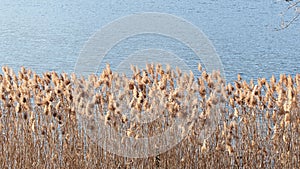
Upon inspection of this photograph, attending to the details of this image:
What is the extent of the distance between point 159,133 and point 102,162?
484 millimetres

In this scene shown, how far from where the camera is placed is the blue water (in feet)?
31.2

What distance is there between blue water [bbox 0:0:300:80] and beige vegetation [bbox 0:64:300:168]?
2080 mm

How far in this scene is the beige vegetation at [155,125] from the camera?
3.95 m

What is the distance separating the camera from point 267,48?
35.0 feet

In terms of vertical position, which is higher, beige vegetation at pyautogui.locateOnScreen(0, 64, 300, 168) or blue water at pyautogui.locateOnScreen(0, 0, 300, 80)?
blue water at pyautogui.locateOnScreen(0, 0, 300, 80)

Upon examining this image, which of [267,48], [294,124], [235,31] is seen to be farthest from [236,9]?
[294,124]

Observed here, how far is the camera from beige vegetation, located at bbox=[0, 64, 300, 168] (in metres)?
3.95

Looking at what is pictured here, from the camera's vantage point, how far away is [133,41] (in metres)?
11.0

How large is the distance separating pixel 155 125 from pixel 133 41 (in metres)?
7.09

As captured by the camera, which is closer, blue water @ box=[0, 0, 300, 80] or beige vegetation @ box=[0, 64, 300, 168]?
beige vegetation @ box=[0, 64, 300, 168]

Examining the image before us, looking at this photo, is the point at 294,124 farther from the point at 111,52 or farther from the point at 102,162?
the point at 111,52

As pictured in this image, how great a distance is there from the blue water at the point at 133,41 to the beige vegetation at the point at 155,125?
208 centimetres

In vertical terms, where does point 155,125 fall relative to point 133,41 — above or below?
below

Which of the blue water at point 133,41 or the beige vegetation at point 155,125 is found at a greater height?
the blue water at point 133,41
